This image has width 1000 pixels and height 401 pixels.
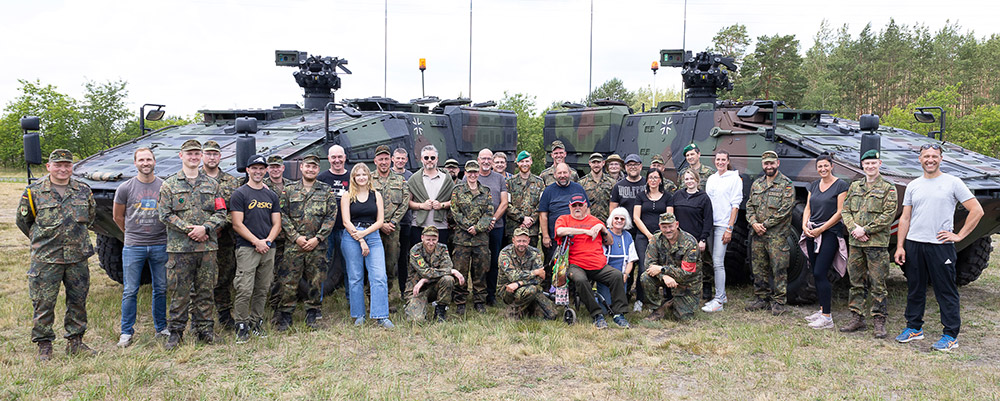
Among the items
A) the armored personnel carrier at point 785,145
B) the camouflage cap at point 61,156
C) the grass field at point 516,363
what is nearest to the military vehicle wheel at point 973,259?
the armored personnel carrier at point 785,145

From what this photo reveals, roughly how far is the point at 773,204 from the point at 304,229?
13.1 feet

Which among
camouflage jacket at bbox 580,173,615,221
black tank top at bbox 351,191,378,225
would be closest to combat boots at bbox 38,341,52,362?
black tank top at bbox 351,191,378,225

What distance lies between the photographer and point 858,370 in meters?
4.86

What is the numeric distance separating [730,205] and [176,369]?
4.75 meters

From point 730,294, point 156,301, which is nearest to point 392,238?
point 156,301

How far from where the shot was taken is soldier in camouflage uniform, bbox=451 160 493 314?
6.32m

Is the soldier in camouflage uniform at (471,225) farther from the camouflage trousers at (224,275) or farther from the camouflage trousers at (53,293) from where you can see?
the camouflage trousers at (53,293)

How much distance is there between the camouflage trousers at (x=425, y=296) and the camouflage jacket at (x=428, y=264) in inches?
1.9

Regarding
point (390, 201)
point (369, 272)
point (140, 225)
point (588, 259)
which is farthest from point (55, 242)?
point (588, 259)

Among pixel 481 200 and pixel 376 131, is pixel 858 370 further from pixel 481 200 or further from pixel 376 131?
pixel 376 131

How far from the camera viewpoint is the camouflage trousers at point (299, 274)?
224 inches

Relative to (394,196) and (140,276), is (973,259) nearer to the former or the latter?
(394,196)

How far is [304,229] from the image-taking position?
5684 millimetres

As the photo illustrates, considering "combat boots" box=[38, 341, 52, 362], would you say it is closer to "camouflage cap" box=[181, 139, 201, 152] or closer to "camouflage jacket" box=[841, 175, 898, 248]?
"camouflage cap" box=[181, 139, 201, 152]
